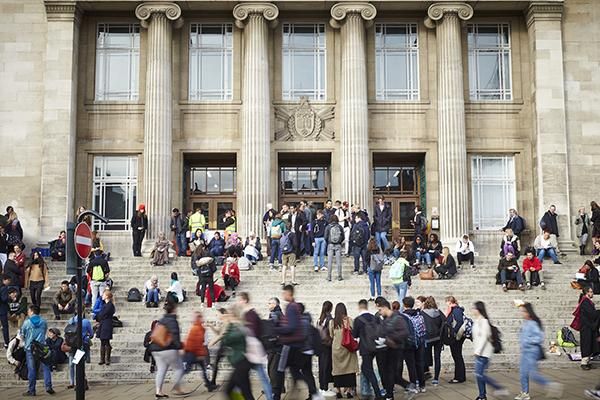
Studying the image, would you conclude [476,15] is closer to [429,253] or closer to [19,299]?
[429,253]

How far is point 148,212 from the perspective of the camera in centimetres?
2684

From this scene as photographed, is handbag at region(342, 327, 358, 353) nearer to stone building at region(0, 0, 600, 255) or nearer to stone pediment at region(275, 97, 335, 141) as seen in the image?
stone building at region(0, 0, 600, 255)

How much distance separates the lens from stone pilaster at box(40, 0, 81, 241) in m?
26.7

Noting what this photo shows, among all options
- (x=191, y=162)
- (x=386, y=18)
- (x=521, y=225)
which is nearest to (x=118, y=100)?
(x=191, y=162)

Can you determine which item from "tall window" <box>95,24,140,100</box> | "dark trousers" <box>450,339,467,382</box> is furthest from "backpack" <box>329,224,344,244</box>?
"tall window" <box>95,24,140,100</box>

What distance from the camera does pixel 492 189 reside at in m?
28.4

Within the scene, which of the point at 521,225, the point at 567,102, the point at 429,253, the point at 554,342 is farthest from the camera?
the point at 567,102

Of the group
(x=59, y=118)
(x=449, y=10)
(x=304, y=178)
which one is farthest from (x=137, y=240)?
(x=449, y=10)

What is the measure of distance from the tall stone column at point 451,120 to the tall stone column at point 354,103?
8.68ft

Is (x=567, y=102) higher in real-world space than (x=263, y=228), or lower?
higher

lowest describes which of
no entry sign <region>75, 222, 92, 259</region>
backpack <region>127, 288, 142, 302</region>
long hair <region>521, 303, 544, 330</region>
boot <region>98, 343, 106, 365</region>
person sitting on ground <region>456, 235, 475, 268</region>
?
boot <region>98, 343, 106, 365</region>

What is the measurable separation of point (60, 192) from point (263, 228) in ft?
24.3

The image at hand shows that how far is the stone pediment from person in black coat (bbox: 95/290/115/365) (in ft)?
43.7

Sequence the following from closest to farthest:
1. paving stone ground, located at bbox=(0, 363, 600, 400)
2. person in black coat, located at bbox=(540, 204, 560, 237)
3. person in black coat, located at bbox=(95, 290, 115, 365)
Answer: paving stone ground, located at bbox=(0, 363, 600, 400), person in black coat, located at bbox=(95, 290, 115, 365), person in black coat, located at bbox=(540, 204, 560, 237)
